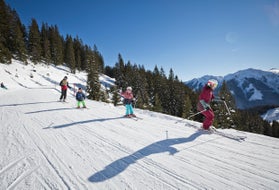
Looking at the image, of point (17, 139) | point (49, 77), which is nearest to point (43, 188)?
point (17, 139)

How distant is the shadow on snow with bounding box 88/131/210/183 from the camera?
3229 mm

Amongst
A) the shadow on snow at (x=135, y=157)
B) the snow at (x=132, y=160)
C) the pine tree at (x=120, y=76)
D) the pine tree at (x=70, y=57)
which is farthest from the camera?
the pine tree at (x=120, y=76)

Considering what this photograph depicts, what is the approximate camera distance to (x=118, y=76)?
61.4 meters

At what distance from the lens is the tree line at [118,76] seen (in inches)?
1242

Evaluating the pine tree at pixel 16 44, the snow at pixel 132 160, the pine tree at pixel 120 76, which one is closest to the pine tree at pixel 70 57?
the pine tree at pixel 16 44

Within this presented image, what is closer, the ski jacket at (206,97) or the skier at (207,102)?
the skier at (207,102)

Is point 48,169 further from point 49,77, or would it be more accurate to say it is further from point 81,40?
point 81,40

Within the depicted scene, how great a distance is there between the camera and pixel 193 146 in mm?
4727

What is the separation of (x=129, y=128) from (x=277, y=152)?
5.18 meters

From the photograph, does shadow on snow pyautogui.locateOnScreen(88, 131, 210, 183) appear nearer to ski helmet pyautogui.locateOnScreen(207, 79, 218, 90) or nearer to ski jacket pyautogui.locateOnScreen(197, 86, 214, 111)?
ski jacket pyautogui.locateOnScreen(197, 86, 214, 111)

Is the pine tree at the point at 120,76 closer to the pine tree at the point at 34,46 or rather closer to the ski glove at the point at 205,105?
the pine tree at the point at 34,46

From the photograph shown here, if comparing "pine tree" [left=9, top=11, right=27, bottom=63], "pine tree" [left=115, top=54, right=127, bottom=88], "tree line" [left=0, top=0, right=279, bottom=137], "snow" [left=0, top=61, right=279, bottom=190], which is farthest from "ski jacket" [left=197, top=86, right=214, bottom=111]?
"pine tree" [left=9, top=11, right=27, bottom=63]

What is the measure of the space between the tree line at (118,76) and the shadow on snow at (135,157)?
26561mm

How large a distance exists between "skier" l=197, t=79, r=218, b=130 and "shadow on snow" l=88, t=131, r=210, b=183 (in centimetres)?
110
